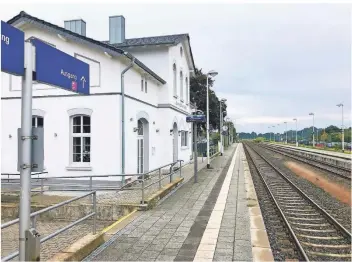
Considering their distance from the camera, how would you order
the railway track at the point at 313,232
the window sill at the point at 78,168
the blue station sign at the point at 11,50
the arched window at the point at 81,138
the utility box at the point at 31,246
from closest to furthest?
the blue station sign at the point at 11,50
the utility box at the point at 31,246
the railway track at the point at 313,232
the window sill at the point at 78,168
the arched window at the point at 81,138

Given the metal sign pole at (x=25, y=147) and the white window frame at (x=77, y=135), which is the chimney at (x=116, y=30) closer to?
the white window frame at (x=77, y=135)

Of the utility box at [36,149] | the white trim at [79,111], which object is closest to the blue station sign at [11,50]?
the utility box at [36,149]

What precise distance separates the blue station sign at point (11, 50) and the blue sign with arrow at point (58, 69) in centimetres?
26

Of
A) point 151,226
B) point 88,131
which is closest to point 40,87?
point 88,131

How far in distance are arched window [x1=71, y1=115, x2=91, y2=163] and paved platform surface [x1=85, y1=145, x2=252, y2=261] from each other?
4.65m

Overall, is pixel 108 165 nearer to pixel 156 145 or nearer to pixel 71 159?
pixel 71 159

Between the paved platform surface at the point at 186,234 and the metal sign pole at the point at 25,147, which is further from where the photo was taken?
the paved platform surface at the point at 186,234

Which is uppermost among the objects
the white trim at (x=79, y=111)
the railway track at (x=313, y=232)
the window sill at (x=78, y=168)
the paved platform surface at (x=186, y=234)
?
the white trim at (x=79, y=111)

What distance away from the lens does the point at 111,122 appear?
13773 mm

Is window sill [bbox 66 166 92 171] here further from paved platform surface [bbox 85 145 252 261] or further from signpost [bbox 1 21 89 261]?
signpost [bbox 1 21 89 261]

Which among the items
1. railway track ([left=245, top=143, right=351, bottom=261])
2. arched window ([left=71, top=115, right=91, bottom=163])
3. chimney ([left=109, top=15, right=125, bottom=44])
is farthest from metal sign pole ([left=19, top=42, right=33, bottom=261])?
chimney ([left=109, top=15, right=125, bottom=44])

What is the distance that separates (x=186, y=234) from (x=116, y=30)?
55.9 ft

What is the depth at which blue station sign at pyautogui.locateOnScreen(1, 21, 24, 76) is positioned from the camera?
3.68 metres

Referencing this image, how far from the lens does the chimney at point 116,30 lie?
2156 centimetres
